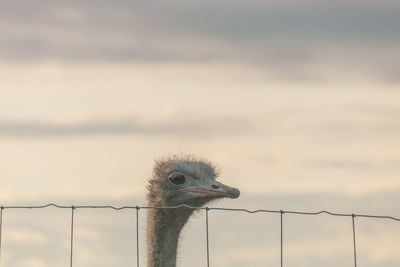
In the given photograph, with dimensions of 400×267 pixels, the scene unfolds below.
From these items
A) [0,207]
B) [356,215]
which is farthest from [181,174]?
[356,215]

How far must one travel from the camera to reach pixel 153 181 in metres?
11.4

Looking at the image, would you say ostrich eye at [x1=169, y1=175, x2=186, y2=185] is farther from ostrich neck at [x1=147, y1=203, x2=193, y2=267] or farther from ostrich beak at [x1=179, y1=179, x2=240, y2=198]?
ostrich neck at [x1=147, y1=203, x2=193, y2=267]

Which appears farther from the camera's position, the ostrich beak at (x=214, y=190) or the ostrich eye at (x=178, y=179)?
the ostrich eye at (x=178, y=179)

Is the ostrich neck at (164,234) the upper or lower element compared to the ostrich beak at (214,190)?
lower

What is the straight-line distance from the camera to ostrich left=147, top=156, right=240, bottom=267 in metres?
11.1

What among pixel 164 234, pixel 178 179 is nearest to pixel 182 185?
pixel 178 179

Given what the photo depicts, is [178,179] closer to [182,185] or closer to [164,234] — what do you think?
[182,185]

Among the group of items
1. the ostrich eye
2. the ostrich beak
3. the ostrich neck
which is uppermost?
the ostrich eye

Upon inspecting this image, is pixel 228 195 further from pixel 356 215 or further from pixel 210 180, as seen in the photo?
pixel 356 215

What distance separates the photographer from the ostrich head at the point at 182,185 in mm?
11312

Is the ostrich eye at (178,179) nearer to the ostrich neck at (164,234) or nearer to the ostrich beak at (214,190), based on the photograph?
the ostrich beak at (214,190)

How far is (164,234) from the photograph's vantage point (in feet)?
36.7

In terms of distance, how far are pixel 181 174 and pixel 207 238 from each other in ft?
7.47

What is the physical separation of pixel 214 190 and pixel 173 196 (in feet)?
1.32
